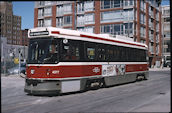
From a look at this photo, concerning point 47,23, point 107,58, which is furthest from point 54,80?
point 47,23

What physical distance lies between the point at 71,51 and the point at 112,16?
144ft

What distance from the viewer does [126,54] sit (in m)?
17.1

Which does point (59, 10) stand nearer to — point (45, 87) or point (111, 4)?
point (111, 4)

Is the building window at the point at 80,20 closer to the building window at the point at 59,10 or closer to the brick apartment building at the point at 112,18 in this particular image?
the brick apartment building at the point at 112,18

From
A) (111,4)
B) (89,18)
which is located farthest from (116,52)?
(89,18)

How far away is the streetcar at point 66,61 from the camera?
11203 mm

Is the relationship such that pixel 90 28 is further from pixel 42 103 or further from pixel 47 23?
pixel 42 103

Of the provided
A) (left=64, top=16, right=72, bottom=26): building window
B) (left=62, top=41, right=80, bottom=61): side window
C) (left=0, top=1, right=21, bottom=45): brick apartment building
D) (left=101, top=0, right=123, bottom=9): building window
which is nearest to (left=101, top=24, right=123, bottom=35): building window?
(left=101, top=0, right=123, bottom=9): building window

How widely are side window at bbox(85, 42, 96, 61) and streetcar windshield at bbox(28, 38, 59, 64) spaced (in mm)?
2063

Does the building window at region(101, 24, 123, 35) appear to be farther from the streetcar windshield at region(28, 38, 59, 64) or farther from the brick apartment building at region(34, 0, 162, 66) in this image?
the streetcar windshield at region(28, 38, 59, 64)

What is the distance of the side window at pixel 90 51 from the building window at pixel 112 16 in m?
40.9

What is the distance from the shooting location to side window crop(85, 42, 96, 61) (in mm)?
12892

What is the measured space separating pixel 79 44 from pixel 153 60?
5652cm

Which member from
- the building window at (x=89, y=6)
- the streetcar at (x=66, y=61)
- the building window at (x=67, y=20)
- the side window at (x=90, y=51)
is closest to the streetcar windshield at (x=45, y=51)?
the streetcar at (x=66, y=61)
